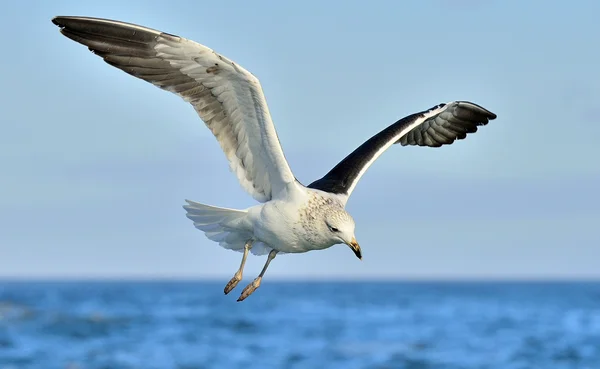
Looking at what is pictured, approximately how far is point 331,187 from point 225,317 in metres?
38.0

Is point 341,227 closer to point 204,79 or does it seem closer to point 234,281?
point 234,281

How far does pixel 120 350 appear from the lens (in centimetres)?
3438

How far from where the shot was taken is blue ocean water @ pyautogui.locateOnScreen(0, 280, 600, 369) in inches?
1280

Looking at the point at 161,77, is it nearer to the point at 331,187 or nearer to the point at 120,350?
the point at 331,187

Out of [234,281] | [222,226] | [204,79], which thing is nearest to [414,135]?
[222,226]

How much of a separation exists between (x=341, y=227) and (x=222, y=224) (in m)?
1.64

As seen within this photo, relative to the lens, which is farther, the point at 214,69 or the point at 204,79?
the point at 204,79

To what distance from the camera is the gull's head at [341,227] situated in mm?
9094

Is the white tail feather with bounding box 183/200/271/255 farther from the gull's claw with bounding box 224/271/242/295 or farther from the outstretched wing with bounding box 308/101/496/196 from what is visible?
the outstretched wing with bounding box 308/101/496/196

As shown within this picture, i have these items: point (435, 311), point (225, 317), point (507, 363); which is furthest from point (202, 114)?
point (435, 311)

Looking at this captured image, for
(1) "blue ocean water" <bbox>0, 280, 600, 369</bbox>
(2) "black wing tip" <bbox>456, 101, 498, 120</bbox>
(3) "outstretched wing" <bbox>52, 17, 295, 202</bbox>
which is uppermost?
(2) "black wing tip" <bbox>456, 101, 498, 120</bbox>

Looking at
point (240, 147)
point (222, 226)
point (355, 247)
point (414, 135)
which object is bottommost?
point (355, 247)

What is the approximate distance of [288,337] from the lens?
39.5 meters

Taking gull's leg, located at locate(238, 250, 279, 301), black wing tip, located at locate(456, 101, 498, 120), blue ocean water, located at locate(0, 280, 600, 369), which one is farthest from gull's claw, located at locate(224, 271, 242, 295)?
blue ocean water, located at locate(0, 280, 600, 369)
